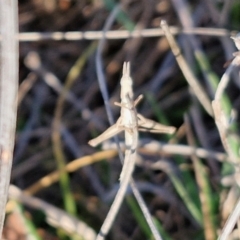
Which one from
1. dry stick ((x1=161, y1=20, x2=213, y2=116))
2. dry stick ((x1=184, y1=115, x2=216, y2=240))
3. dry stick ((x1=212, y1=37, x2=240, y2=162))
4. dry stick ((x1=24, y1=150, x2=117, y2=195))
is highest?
dry stick ((x1=161, y1=20, x2=213, y2=116))

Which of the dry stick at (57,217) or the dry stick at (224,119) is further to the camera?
the dry stick at (57,217)

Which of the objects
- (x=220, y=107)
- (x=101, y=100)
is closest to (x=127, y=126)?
(x=220, y=107)

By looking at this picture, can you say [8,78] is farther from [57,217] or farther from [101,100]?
[101,100]

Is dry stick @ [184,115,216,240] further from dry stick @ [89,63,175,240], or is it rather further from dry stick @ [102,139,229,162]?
dry stick @ [89,63,175,240]

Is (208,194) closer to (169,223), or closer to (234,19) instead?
(169,223)

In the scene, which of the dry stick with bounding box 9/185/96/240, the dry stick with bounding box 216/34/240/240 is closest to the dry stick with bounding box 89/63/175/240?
the dry stick with bounding box 216/34/240/240

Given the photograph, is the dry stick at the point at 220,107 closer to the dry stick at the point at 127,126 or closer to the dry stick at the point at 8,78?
the dry stick at the point at 127,126

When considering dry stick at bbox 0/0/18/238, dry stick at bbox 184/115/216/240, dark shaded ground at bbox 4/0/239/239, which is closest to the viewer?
dry stick at bbox 0/0/18/238

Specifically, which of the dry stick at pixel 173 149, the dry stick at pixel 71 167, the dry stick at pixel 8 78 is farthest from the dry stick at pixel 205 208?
the dry stick at pixel 8 78

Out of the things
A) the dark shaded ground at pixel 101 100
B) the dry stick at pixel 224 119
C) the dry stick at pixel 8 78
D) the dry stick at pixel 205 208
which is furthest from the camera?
the dark shaded ground at pixel 101 100
